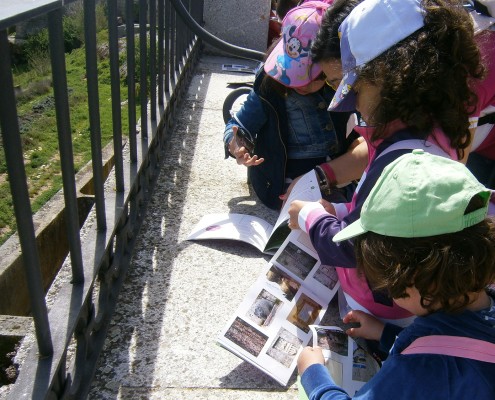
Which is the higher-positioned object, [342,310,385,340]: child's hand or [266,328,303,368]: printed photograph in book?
[342,310,385,340]: child's hand

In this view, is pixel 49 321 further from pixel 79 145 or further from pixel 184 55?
pixel 79 145

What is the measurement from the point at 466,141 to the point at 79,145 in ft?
20.0

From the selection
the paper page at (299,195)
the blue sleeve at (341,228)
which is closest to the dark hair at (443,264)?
the blue sleeve at (341,228)

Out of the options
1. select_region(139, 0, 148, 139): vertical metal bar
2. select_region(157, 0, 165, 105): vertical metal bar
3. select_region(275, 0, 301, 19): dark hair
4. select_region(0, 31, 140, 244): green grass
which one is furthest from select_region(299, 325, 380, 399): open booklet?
select_region(275, 0, 301, 19): dark hair

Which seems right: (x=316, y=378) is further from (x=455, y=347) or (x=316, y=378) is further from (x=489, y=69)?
(x=489, y=69)

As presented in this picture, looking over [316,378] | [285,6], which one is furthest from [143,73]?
[316,378]

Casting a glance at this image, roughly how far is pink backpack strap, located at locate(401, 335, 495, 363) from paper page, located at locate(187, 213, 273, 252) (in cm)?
121

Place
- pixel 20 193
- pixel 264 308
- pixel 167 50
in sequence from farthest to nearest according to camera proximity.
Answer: pixel 167 50 → pixel 264 308 → pixel 20 193

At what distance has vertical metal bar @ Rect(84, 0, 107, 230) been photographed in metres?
1.74

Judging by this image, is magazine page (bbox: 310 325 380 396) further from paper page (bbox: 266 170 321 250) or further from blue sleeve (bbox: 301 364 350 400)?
paper page (bbox: 266 170 321 250)

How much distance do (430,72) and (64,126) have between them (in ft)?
3.41

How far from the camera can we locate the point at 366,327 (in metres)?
1.95

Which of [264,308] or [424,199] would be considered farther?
[264,308]

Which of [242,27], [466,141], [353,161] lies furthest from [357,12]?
A: [242,27]
